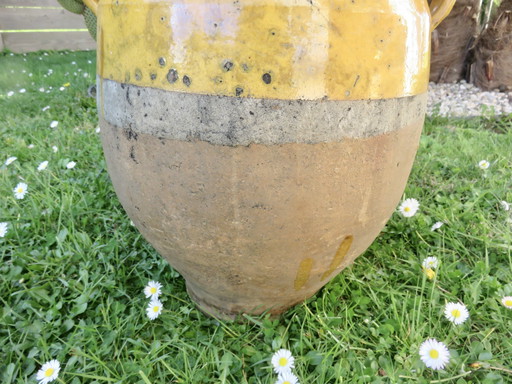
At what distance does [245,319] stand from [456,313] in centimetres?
77

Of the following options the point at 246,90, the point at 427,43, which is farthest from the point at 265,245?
the point at 427,43

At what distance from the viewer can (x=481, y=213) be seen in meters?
2.07

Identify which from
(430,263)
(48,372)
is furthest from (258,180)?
(430,263)

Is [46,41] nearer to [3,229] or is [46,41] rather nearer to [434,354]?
[3,229]

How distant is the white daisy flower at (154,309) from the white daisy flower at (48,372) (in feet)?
1.07

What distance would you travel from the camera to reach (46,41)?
818cm

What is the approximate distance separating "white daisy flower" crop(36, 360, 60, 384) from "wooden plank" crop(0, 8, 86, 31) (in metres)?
8.32

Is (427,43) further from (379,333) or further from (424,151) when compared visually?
(424,151)

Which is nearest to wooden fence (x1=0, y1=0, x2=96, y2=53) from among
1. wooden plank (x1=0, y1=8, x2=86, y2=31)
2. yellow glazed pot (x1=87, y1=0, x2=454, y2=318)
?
wooden plank (x1=0, y1=8, x2=86, y2=31)

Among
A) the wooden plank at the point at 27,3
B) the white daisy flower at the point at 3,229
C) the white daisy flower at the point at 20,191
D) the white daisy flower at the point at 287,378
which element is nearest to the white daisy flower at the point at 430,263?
the white daisy flower at the point at 287,378

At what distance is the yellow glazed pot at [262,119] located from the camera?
0.94 m

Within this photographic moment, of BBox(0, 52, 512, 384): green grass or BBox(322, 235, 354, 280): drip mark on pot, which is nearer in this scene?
BBox(322, 235, 354, 280): drip mark on pot

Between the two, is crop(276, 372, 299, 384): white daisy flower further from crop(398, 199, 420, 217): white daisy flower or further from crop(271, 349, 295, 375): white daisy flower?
crop(398, 199, 420, 217): white daisy flower

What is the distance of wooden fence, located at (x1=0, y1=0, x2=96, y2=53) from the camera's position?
7664 millimetres
